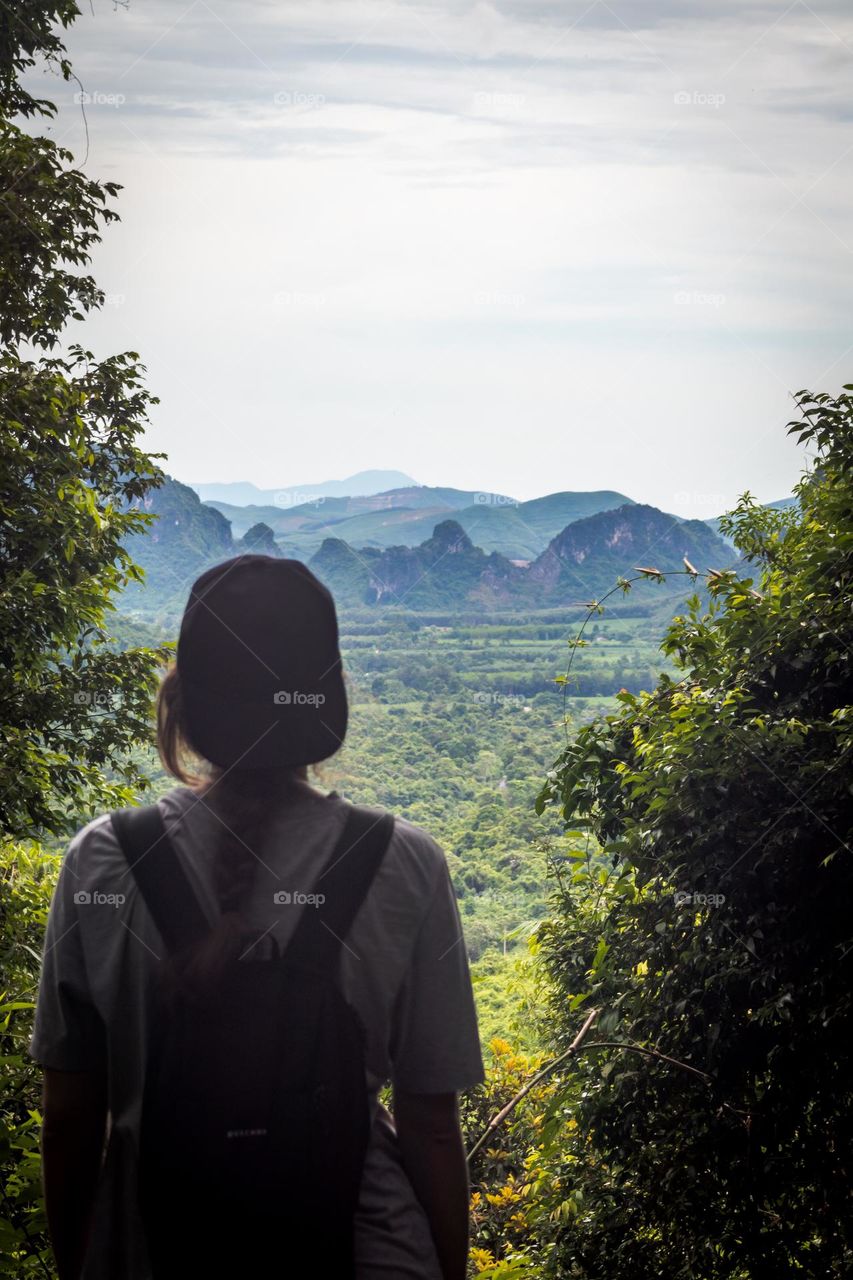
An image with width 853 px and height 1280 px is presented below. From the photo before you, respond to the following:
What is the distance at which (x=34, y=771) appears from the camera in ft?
14.5

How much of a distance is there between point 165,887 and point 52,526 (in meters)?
3.83

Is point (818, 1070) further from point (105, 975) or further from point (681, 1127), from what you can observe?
point (105, 975)

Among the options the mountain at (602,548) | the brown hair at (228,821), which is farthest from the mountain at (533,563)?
the brown hair at (228,821)

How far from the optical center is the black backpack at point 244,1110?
72cm

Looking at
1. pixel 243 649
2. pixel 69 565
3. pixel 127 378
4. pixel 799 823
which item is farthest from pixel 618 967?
pixel 127 378

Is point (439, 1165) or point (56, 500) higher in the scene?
point (56, 500)

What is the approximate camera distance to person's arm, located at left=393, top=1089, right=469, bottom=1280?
2.65 feet

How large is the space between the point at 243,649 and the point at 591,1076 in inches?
122
